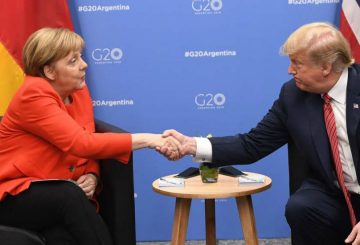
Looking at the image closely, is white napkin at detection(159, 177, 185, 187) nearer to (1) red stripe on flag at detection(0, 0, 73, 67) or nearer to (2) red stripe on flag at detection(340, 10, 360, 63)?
(1) red stripe on flag at detection(0, 0, 73, 67)

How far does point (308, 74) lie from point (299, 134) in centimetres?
30

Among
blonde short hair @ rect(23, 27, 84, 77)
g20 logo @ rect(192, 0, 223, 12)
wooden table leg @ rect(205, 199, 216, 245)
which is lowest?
wooden table leg @ rect(205, 199, 216, 245)

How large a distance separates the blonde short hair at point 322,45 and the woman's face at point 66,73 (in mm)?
991

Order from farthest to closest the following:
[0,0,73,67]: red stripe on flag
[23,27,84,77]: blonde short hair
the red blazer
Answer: [0,0,73,67]: red stripe on flag → [23,27,84,77]: blonde short hair → the red blazer

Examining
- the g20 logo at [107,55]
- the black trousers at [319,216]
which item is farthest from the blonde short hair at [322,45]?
the g20 logo at [107,55]

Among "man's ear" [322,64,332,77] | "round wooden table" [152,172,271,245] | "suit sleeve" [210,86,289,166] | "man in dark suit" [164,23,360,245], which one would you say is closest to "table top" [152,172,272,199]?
"round wooden table" [152,172,271,245]

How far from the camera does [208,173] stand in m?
3.10

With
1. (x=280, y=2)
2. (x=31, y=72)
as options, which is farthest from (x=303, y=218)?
(x=280, y=2)

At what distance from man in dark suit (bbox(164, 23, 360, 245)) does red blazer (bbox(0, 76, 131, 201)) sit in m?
0.81

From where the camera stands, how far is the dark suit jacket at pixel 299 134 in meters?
2.73

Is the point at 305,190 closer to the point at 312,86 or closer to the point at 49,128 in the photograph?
the point at 312,86

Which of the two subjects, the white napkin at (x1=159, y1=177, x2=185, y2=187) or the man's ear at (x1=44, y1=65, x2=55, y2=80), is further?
the white napkin at (x1=159, y1=177, x2=185, y2=187)

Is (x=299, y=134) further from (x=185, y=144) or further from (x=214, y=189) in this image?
(x=185, y=144)

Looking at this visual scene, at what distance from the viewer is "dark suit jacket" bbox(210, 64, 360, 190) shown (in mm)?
2730
